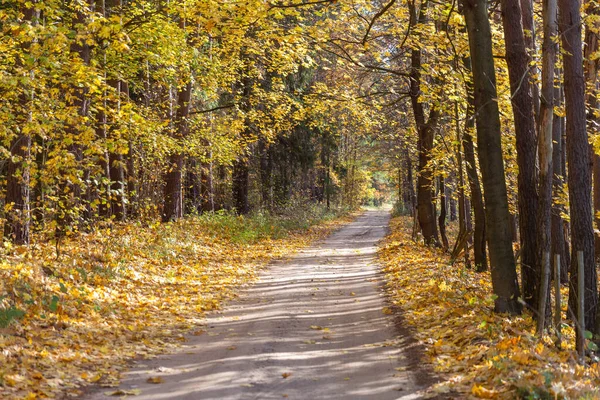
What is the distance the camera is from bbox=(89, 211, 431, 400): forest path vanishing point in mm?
6070

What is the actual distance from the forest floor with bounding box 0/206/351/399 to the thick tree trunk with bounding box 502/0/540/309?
204 inches

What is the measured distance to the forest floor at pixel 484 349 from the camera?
567cm

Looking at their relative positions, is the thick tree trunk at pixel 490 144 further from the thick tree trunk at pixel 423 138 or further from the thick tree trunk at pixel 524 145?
the thick tree trunk at pixel 423 138

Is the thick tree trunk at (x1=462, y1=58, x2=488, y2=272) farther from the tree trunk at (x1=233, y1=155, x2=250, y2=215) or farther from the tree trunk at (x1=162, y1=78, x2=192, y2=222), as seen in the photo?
the tree trunk at (x1=233, y1=155, x2=250, y2=215)

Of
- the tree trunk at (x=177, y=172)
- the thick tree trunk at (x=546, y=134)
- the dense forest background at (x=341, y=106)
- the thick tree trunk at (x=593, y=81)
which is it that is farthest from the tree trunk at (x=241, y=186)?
the thick tree trunk at (x=546, y=134)

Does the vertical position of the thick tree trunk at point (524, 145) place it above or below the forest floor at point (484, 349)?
above

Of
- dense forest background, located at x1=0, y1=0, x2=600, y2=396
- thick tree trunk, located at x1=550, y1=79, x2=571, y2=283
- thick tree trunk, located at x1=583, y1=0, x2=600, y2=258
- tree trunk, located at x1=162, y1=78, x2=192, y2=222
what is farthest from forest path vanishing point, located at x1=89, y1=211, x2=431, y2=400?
tree trunk, located at x1=162, y1=78, x2=192, y2=222

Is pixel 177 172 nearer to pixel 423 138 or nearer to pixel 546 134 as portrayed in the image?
pixel 423 138

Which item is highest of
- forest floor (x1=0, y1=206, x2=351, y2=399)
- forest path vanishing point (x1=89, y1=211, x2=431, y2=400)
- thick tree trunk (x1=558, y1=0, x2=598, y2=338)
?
thick tree trunk (x1=558, y1=0, x2=598, y2=338)

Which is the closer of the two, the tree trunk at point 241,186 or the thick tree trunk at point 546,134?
the thick tree trunk at point 546,134

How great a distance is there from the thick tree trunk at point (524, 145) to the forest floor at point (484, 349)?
790 mm

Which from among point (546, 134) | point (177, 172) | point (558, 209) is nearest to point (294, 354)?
point (546, 134)

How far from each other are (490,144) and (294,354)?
4231mm

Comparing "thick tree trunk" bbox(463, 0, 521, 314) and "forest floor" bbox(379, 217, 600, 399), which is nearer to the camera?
"forest floor" bbox(379, 217, 600, 399)
